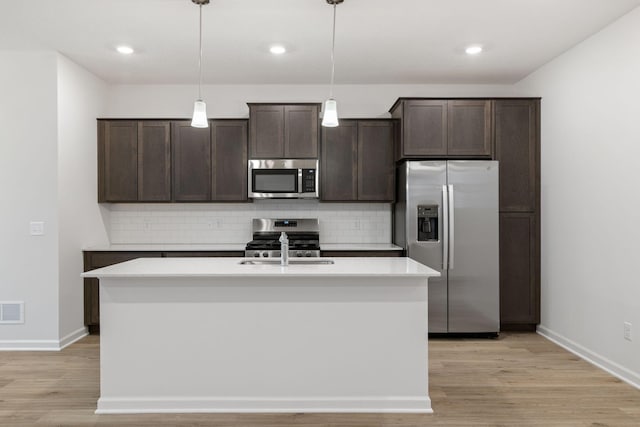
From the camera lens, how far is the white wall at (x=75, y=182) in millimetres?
4133

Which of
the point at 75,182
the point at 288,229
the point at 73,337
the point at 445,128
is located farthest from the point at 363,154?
the point at 73,337

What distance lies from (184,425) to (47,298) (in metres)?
2.31

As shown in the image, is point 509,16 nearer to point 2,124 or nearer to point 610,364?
point 610,364

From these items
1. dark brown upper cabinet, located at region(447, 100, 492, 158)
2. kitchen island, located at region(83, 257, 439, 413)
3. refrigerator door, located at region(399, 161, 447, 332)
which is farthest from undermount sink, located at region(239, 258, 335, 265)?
dark brown upper cabinet, located at region(447, 100, 492, 158)

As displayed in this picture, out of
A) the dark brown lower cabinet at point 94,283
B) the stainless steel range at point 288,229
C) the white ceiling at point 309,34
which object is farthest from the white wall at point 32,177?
the stainless steel range at point 288,229

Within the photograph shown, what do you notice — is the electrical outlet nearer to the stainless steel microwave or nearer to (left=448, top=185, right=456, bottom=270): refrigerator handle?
(left=448, top=185, right=456, bottom=270): refrigerator handle

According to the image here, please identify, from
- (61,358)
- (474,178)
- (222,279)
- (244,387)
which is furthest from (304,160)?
(61,358)

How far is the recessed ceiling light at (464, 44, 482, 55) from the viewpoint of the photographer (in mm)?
3947

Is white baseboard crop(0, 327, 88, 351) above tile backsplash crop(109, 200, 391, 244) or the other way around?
the other way around

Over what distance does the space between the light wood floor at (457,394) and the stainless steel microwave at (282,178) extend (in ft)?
6.81

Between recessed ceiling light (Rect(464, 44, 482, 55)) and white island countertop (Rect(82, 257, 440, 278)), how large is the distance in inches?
82.8

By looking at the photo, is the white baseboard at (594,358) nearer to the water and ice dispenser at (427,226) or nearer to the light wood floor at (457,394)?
the light wood floor at (457,394)

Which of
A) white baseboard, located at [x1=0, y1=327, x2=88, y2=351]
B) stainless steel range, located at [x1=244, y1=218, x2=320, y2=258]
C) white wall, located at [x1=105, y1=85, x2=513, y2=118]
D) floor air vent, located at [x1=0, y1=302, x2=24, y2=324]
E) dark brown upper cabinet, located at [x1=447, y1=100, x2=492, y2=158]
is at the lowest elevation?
white baseboard, located at [x1=0, y1=327, x2=88, y2=351]

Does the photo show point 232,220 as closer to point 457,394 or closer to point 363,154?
point 363,154
